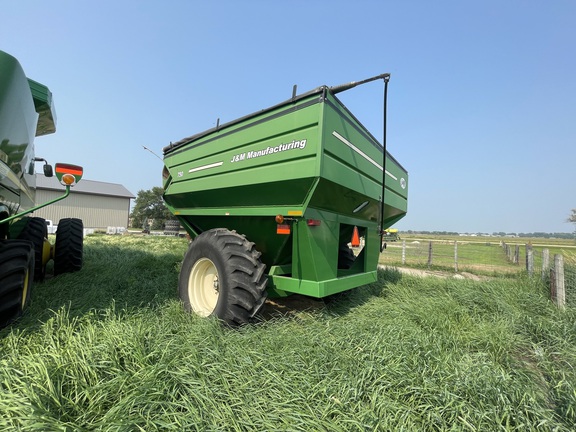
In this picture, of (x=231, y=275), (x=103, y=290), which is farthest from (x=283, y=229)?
(x=103, y=290)

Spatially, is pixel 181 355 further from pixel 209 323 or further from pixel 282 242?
pixel 282 242

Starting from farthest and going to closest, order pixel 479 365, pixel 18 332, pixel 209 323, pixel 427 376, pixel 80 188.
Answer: pixel 80 188
pixel 209 323
pixel 18 332
pixel 479 365
pixel 427 376

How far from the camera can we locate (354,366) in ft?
6.74

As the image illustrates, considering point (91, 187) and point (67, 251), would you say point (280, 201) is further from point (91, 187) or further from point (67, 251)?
point (91, 187)

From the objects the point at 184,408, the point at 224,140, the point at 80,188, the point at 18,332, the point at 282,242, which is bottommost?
the point at 184,408

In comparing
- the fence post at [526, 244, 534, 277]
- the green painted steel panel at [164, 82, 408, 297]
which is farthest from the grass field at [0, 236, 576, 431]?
the fence post at [526, 244, 534, 277]

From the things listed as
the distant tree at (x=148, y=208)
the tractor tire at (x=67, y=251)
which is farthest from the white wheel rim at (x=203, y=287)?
the distant tree at (x=148, y=208)

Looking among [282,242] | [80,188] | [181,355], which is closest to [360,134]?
[282,242]

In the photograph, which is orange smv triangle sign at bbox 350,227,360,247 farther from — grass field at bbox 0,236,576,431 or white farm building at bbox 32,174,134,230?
white farm building at bbox 32,174,134,230

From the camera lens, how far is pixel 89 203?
32.6m

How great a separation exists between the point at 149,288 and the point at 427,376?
3738mm

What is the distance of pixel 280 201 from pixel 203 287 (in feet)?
4.94

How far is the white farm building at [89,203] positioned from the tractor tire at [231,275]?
34596mm

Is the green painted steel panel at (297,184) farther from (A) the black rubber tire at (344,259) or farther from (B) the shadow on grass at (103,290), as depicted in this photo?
(B) the shadow on grass at (103,290)
